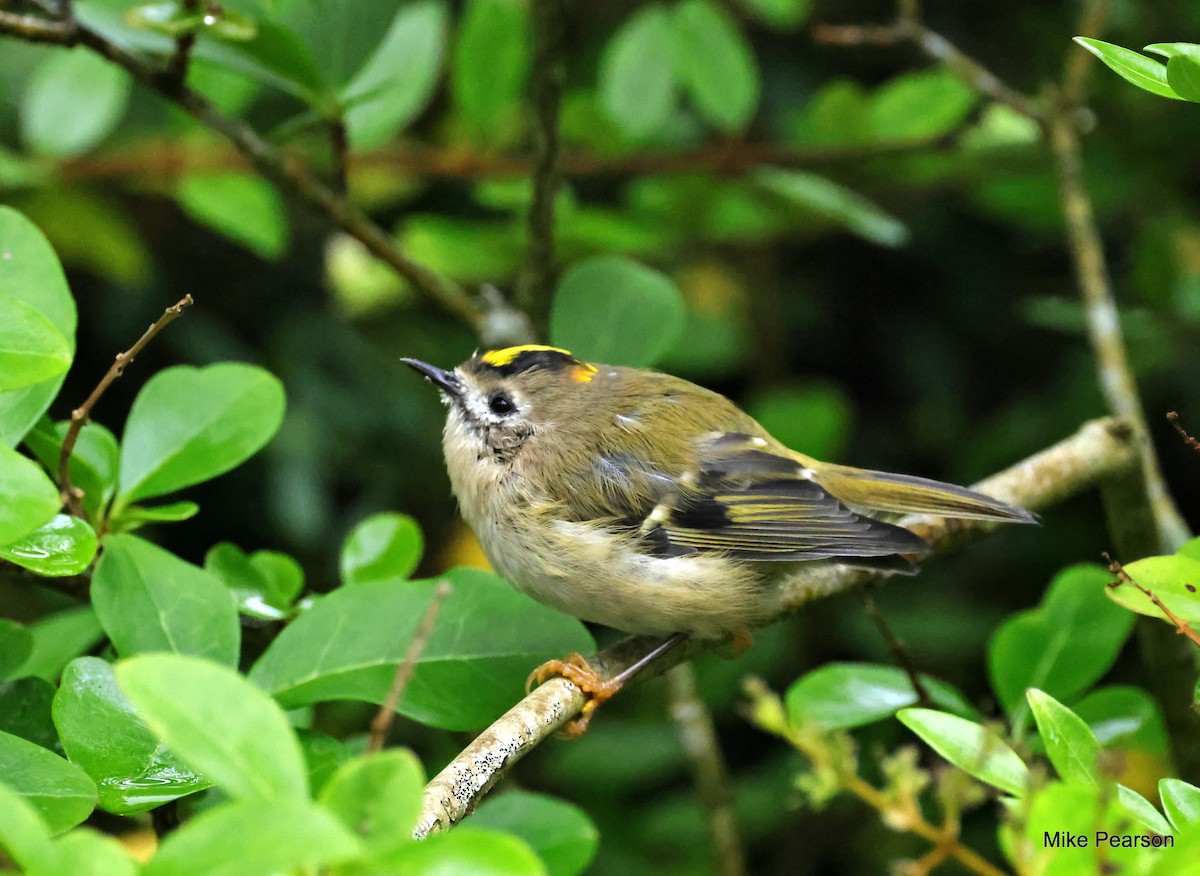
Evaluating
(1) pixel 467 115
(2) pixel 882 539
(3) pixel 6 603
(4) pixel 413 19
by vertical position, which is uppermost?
(4) pixel 413 19

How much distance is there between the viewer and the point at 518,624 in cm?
159

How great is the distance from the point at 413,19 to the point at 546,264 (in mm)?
589

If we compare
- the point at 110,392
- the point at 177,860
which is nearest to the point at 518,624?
the point at 177,860

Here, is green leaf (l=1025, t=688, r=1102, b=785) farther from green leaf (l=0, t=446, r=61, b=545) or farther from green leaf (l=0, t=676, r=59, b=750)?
green leaf (l=0, t=676, r=59, b=750)

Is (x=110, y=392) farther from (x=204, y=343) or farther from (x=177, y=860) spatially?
(x=177, y=860)

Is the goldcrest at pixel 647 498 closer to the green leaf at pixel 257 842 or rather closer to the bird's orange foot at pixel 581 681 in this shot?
the bird's orange foot at pixel 581 681

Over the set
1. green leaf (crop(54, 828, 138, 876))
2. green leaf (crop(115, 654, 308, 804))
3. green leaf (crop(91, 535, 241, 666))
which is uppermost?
green leaf (crop(115, 654, 308, 804))

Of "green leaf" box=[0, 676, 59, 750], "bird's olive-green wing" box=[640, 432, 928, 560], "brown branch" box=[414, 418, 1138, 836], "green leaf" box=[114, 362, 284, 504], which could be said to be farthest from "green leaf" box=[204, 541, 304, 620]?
"bird's olive-green wing" box=[640, 432, 928, 560]

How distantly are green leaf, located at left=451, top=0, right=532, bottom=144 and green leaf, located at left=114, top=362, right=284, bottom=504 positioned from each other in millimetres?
1310

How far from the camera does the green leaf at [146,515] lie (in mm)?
1563

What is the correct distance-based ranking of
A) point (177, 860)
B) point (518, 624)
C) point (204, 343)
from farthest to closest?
point (204, 343) → point (518, 624) → point (177, 860)

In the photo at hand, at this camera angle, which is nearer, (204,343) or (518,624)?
(518,624)

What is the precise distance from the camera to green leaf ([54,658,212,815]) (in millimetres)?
1201

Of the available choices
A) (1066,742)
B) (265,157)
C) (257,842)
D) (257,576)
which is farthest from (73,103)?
(1066,742)
